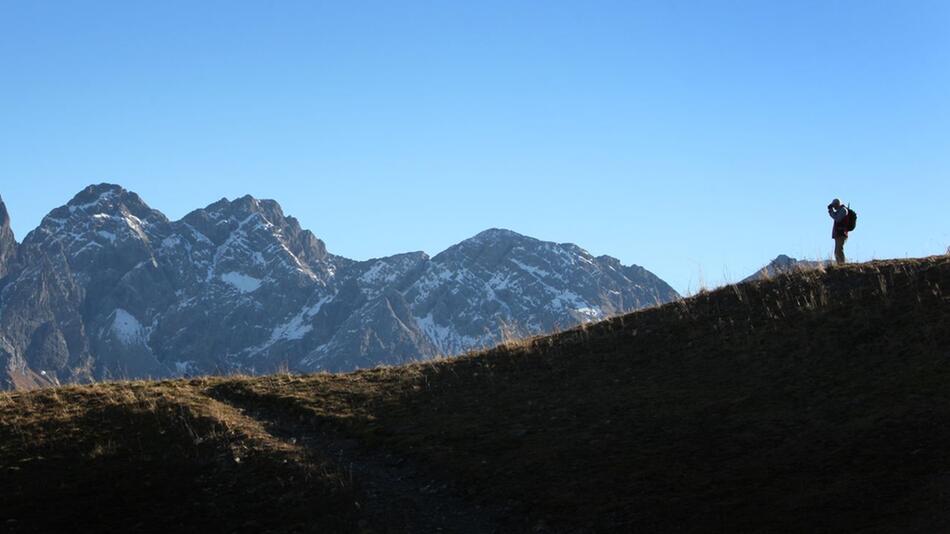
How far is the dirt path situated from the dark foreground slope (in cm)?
7

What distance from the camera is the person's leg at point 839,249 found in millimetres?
35156

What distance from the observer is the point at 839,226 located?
3578cm

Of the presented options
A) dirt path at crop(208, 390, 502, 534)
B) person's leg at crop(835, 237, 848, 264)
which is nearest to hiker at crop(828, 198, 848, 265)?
person's leg at crop(835, 237, 848, 264)

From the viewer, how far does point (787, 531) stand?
17688 mm

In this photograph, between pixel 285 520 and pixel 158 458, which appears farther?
pixel 158 458

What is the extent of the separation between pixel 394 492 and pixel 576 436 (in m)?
4.36

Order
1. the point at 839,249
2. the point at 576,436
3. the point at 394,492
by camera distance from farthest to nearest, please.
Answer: the point at 839,249 < the point at 576,436 < the point at 394,492

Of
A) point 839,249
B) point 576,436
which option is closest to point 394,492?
point 576,436

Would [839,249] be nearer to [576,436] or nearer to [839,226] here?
[839,226]

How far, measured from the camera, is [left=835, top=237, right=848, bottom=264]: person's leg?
1384 inches

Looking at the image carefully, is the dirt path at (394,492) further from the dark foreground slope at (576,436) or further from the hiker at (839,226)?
the hiker at (839,226)

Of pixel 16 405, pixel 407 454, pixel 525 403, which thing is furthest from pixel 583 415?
pixel 16 405

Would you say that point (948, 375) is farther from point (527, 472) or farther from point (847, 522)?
point (527, 472)

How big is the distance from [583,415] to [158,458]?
9.74m
